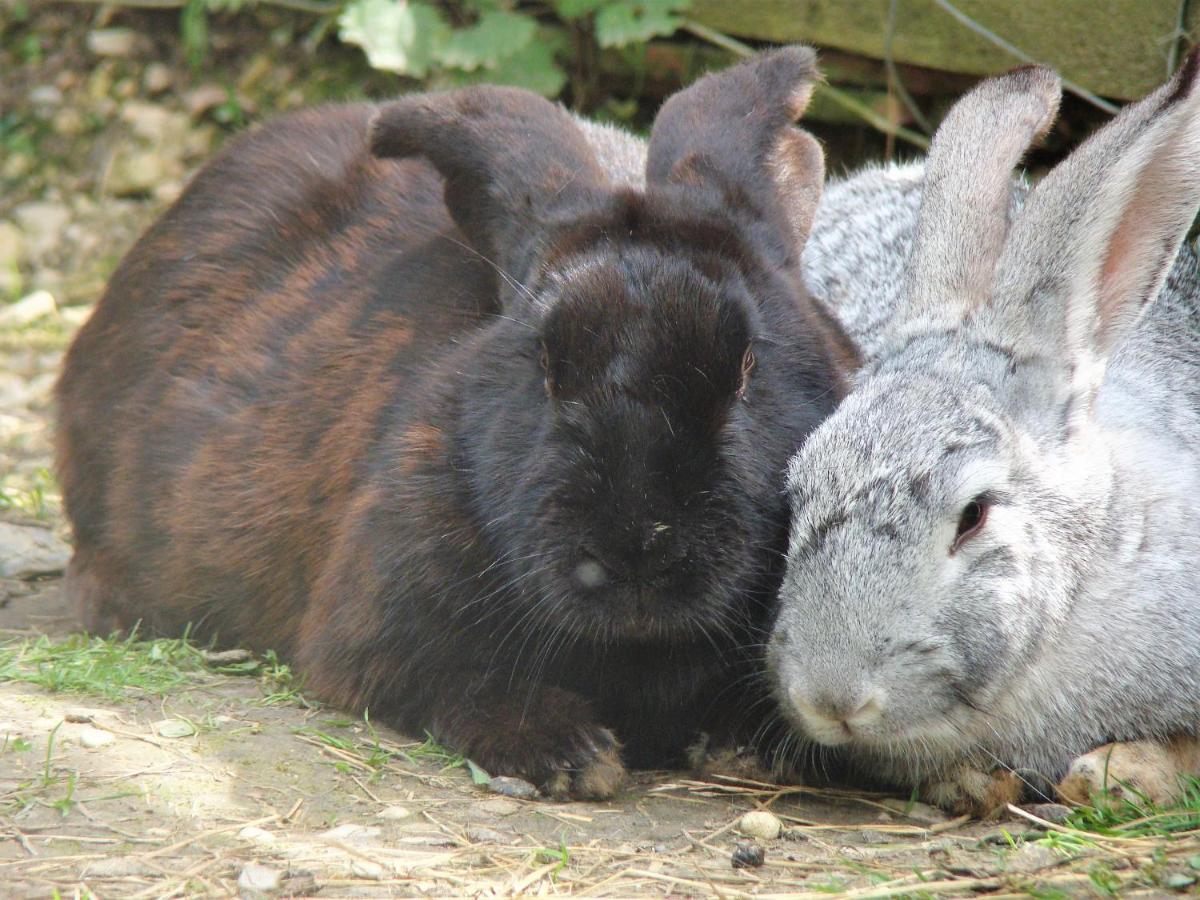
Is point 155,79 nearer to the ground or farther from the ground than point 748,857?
farther from the ground

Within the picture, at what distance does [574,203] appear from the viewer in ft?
14.1

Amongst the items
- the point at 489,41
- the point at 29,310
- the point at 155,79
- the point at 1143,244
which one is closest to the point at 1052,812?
the point at 1143,244

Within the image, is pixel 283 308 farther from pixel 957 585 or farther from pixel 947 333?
pixel 957 585

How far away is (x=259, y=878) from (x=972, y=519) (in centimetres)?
181

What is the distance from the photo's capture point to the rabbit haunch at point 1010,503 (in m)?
3.67

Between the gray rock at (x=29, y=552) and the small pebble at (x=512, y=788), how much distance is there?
8.91 ft

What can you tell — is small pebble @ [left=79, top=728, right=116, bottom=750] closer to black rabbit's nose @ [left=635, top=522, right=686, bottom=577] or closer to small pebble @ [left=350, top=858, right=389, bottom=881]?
small pebble @ [left=350, top=858, right=389, bottom=881]

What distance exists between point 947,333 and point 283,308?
2.18 meters

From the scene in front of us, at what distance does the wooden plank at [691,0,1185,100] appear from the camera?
6020 millimetres

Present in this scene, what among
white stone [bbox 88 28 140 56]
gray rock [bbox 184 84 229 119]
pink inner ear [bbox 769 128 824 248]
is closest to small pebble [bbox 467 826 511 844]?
pink inner ear [bbox 769 128 824 248]

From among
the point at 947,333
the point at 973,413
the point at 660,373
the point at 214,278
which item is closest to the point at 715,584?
the point at 660,373

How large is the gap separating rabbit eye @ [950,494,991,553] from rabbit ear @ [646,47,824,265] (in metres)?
1.01

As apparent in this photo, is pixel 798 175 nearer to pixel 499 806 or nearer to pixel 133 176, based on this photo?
pixel 499 806

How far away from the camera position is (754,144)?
14.7 ft
